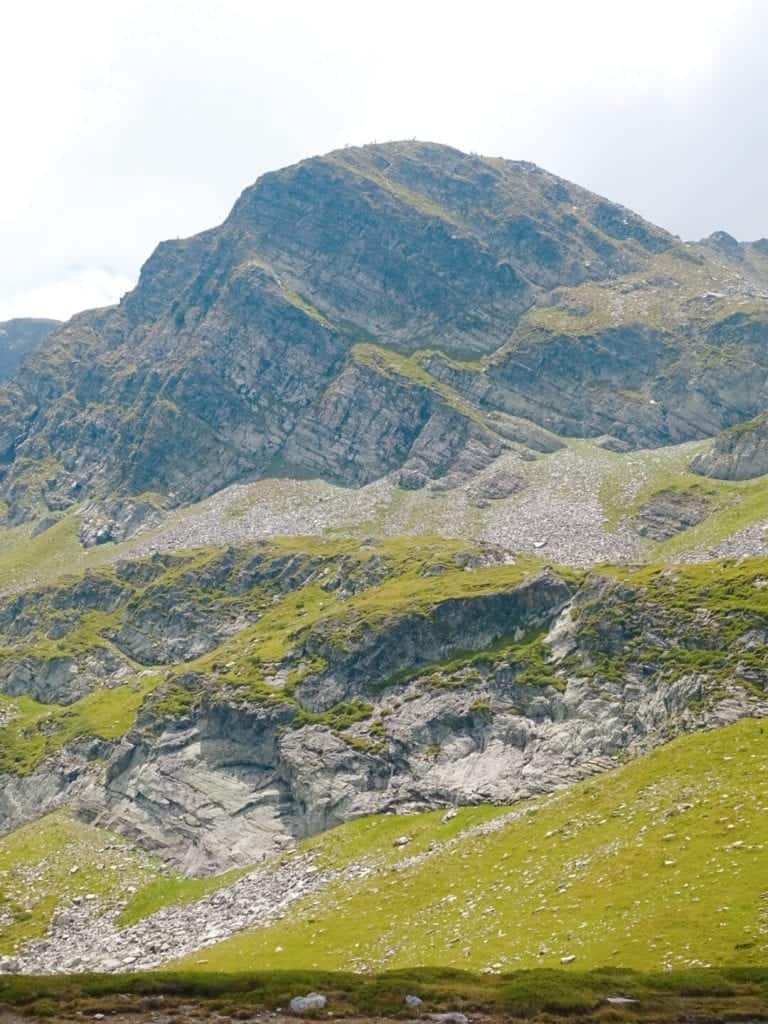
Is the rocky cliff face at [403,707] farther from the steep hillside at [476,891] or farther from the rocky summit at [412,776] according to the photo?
the steep hillside at [476,891]

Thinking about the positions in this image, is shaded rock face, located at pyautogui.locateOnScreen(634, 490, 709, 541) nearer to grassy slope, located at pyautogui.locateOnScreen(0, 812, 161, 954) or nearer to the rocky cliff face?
the rocky cliff face

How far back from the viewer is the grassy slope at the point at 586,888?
37812 mm

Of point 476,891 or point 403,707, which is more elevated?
point 403,707

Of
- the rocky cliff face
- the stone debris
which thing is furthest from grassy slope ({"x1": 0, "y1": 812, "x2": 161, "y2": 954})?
the stone debris

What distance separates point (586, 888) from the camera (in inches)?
1789

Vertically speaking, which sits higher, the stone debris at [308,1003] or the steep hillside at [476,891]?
the stone debris at [308,1003]

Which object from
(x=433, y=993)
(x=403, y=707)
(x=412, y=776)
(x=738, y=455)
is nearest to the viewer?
(x=433, y=993)

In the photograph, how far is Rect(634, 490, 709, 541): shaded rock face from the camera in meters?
156

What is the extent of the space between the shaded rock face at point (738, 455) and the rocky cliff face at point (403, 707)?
71623mm

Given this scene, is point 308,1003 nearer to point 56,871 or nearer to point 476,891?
point 476,891

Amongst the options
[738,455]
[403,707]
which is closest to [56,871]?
[403,707]

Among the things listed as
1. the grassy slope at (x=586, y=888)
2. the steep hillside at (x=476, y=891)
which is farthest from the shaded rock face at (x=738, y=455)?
the steep hillside at (x=476, y=891)

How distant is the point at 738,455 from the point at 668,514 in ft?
90.7

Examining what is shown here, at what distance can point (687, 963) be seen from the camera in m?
33.9
